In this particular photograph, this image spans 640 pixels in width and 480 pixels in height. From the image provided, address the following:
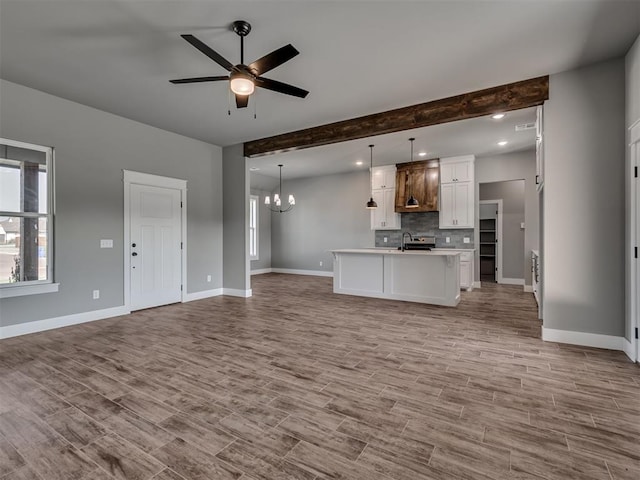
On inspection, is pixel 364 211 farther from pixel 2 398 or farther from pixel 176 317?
pixel 2 398

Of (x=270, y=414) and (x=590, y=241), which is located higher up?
(x=590, y=241)

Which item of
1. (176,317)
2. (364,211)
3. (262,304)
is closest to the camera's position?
(176,317)

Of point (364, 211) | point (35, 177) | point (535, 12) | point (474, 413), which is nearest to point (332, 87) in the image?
point (535, 12)

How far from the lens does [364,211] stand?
9039 millimetres

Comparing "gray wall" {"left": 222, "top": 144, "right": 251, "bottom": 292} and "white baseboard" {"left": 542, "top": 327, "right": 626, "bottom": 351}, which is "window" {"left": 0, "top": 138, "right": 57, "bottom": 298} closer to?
"gray wall" {"left": 222, "top": 144, "right": 251, "bottom": 292}

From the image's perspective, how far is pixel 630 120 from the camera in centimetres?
312

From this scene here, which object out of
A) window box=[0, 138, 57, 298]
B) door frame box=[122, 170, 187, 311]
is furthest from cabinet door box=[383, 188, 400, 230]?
window box=[0, 138, 57, 298]

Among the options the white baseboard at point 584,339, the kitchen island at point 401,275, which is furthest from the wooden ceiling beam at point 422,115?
the white baseboard at point 584,339

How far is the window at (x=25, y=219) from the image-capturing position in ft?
12.6

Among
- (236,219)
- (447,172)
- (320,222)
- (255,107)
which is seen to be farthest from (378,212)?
(255,107)

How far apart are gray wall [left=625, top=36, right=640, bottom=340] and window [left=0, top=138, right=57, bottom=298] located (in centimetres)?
655

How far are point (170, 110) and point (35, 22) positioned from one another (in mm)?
1904

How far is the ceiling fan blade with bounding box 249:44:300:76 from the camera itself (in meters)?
2.55

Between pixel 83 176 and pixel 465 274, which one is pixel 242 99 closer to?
pixel 83 176
